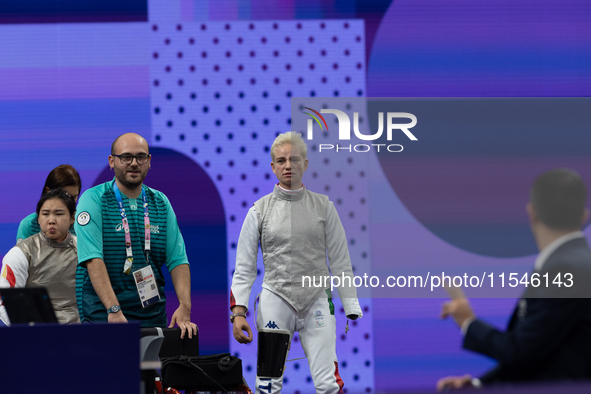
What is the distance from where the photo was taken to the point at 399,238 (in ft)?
9.34

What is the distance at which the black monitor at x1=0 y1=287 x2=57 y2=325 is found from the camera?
205 centimetres

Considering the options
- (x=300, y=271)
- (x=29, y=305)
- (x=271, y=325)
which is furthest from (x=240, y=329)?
(x=29, y=305)

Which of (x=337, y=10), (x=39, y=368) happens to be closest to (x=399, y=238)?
(x=39, y=368)

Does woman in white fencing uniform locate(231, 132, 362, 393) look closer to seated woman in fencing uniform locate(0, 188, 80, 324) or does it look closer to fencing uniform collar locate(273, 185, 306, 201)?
fencing uniform collar locate(273, 185, 306, 201)

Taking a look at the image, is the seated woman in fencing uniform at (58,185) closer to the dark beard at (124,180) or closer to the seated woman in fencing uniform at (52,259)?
the seated woman in fencing uniform at (52,259)

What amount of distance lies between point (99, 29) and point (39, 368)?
11.1 ft

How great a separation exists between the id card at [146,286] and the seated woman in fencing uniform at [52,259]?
46 cm

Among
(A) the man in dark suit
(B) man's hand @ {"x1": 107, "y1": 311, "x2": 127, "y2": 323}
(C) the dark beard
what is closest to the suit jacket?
(A) the man in dark suit

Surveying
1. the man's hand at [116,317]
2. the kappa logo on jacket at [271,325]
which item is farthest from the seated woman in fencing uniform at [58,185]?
the kappa logo on jacket at [271,325]

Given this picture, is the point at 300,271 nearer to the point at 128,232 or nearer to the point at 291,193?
the point at 291,193

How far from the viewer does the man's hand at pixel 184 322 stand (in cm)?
311

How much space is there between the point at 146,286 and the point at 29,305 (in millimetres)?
1142

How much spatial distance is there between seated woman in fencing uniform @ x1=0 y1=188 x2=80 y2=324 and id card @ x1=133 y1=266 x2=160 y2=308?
0.46 meters

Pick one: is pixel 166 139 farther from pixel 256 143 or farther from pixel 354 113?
pixel 354 113
